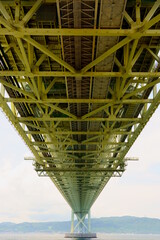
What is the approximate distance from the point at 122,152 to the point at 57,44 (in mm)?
19506

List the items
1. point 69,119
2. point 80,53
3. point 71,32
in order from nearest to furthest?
point 71,32, point 80,53, point 69,119

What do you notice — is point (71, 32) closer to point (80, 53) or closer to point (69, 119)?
point (80, 53)

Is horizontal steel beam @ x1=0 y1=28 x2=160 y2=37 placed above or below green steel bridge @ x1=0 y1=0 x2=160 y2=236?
below

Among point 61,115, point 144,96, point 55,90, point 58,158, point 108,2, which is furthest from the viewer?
point 58,158

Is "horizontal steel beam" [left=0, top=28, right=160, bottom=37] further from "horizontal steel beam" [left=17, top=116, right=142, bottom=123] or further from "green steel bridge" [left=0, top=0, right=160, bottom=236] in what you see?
"horizontal steel beam" [left=17, top=116, right=142, bottom=123]

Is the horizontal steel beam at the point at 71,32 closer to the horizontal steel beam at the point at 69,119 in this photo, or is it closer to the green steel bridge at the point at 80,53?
the green steel bridge at the point at 80,53

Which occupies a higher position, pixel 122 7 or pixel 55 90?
pixel 55 90

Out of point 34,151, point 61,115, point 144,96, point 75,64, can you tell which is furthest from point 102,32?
point 34,151

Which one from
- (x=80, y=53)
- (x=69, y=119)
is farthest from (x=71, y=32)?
(x=69, y=119)

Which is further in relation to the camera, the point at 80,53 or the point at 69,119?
the point at 69,119

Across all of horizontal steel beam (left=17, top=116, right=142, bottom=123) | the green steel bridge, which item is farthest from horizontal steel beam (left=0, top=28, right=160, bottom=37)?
horizontal steel beam (left=17, top=116, right=142, bottom=123)

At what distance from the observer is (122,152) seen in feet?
115

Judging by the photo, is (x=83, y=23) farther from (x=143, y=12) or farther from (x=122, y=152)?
(x=122, y=152)

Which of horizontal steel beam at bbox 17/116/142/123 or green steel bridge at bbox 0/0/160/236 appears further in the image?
horizontal steel beam at bbox 17/116/142/123
